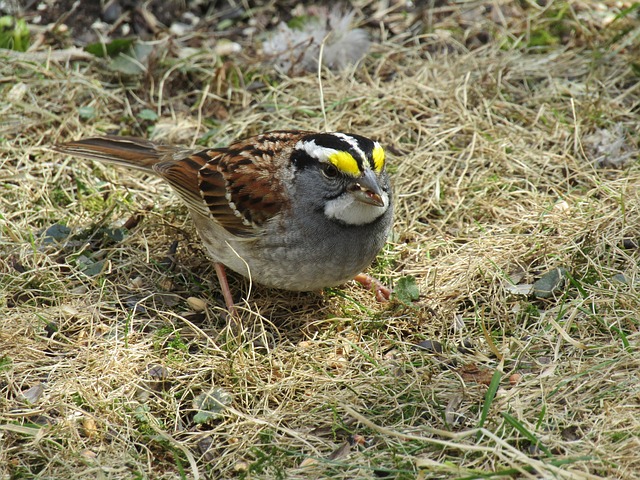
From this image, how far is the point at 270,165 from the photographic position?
4441 mm

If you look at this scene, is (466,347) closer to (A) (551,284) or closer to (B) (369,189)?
(A) (551,284)

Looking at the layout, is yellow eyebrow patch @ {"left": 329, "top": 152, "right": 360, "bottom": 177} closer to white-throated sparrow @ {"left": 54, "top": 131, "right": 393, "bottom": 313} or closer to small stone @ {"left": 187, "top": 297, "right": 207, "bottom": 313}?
white-throated sparrow @ {"left": 54, "top": 131, "right": 393, "bottom": 313}

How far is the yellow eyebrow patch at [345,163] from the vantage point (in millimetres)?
4031

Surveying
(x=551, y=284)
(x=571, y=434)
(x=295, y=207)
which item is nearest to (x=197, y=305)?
(x=295, y=207)

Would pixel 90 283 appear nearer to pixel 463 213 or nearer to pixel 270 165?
pixel 270 165

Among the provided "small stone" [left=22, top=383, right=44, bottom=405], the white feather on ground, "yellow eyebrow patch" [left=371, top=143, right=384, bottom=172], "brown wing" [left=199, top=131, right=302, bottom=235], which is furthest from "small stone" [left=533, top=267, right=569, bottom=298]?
the white feather on ground

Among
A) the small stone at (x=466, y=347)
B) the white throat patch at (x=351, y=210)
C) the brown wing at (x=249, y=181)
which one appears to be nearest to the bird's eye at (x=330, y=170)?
the white throat patch at (x=351, y=210)

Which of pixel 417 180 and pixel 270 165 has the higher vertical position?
pixel 270 165

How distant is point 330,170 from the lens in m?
4.14

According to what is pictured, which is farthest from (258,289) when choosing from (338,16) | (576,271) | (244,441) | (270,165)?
(338,16)

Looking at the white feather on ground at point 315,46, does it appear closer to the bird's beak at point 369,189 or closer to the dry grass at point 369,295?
the dry grass at point 369,295

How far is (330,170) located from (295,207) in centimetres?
27

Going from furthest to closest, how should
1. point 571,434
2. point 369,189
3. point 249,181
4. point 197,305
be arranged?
point 197,305, point 249,181, point 369,189, point 571,434

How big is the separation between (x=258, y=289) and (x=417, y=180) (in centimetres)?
130
